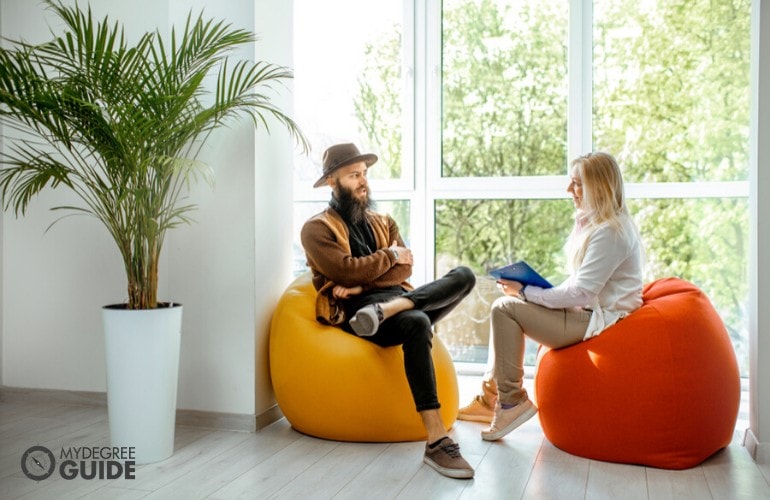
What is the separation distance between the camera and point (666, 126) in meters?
3.90

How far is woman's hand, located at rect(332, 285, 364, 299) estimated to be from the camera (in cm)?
306

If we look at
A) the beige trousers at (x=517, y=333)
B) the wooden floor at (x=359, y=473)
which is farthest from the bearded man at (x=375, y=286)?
the beige trousers at (x=517, y=333)

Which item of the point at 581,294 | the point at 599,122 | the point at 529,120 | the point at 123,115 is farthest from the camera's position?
the point at 529,120

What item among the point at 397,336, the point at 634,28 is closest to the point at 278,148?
the point at 397,336

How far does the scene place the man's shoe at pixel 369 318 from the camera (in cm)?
277

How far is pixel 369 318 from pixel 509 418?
707mm

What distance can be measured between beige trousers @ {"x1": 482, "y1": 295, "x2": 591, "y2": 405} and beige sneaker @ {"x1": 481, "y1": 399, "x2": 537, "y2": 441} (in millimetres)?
30

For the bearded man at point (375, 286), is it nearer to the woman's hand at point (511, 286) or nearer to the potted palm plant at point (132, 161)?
the woman's hand at point (511, 286)

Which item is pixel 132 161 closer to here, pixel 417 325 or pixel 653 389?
pixel 417 325

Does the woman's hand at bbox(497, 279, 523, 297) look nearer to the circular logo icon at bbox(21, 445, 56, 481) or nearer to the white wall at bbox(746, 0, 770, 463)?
the white wall at bbox(746, 0, 770, 463)

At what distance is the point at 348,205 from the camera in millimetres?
3254

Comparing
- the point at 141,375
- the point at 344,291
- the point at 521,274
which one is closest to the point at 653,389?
the point at 521,274

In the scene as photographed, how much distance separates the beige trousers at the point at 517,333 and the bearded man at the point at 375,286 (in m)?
0.28

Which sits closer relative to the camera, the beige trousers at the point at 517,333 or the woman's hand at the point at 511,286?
the beige trousers at the point at 517,333
